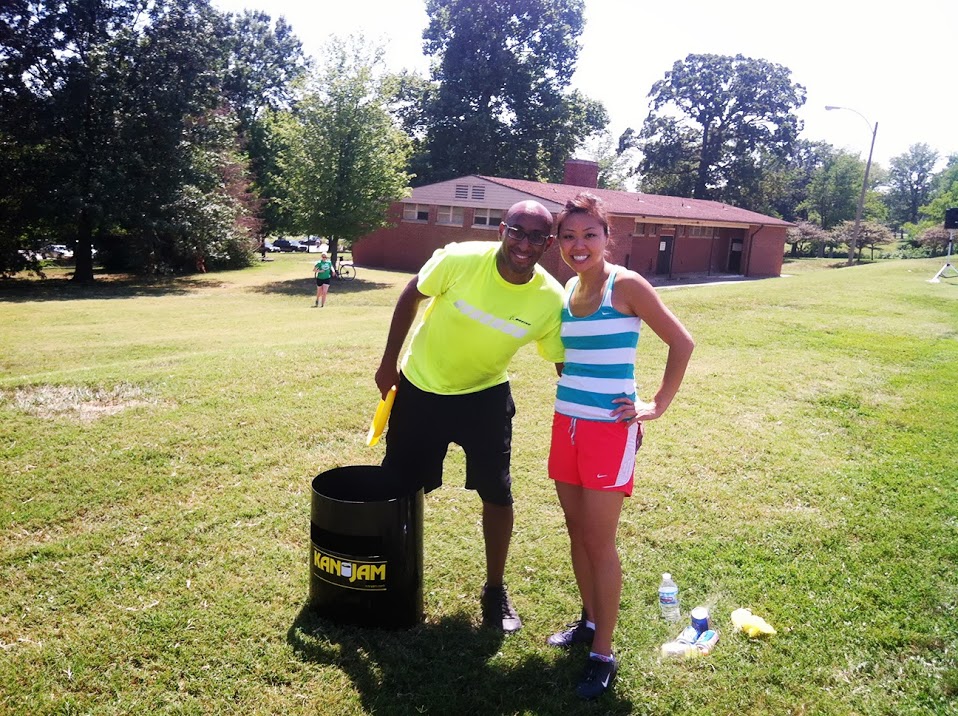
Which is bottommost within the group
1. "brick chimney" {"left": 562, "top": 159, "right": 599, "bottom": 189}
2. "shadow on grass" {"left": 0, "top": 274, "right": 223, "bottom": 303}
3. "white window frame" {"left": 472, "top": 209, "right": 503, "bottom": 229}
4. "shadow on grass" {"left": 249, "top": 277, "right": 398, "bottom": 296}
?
"shadow on grass" {"left": 0, "top": 274, "right": 223, "bottom": 303}

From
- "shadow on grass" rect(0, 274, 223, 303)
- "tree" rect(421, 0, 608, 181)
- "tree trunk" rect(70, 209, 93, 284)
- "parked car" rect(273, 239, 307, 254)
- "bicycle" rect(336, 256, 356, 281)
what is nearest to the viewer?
"shadow on grass" rect(0, 274, 223, 303)

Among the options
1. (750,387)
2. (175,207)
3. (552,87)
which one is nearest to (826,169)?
(552,87)

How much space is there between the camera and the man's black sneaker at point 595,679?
307 cm

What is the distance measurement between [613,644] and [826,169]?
78.1 metres

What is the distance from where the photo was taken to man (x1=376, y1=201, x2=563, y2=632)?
3211 millimetres

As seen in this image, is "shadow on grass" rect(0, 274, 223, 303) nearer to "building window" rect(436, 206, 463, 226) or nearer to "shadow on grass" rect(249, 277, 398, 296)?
"shadow on grass" rect(249, 277, 398, 296)

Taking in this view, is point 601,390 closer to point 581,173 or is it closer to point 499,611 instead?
point 499,611

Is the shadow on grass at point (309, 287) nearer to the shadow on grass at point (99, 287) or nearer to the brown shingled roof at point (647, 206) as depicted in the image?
the shadow on grass at point (99, 287)

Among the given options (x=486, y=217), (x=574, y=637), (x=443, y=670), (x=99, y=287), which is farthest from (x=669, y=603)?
(x=486, y=217)

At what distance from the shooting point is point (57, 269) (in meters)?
33.2

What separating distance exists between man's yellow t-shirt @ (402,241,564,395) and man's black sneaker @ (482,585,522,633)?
109 centimetres

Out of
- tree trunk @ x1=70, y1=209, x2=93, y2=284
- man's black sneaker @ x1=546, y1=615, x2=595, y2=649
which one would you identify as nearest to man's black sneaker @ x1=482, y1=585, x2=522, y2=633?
man's black sneaker @ x1=546, y1=615, x2=595, y2=649

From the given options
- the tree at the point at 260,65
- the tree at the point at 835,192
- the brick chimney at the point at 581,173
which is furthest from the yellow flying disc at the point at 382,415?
the tree at the point at 835,192

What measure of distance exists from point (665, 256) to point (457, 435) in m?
32.1
